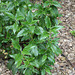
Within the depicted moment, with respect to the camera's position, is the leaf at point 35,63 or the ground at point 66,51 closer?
the leaf at point 35,63

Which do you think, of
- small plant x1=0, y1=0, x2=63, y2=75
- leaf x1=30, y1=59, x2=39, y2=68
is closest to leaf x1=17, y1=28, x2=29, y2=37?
small plant x1=0, y1=0, x2=63, y2=75

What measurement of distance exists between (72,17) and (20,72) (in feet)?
7.72

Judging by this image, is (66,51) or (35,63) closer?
(35,63)

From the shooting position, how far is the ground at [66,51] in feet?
7.84

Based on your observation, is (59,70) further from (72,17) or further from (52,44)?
(72,17)

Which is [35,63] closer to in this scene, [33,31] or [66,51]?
[33,31]

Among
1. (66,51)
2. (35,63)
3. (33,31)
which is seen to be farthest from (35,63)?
(66,51)

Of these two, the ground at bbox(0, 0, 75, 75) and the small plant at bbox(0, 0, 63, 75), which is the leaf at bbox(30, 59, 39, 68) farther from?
the ground at bbox(0, 0, 75, 75)

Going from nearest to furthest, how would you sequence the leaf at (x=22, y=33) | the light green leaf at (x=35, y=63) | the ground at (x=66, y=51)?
the leaf at (x=22, y=33) < the light green leaf at (x=35, y=63) < the ground at (x=66, y=51)

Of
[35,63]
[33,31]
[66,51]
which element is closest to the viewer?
[33,31]

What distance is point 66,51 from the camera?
2.79 meters

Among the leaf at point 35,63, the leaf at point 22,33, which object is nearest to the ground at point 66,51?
the leaf at point 35,63

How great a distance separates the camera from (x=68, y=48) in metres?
2.85

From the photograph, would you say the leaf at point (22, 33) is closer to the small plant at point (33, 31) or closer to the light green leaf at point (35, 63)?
the small plant at point (33, 31)
